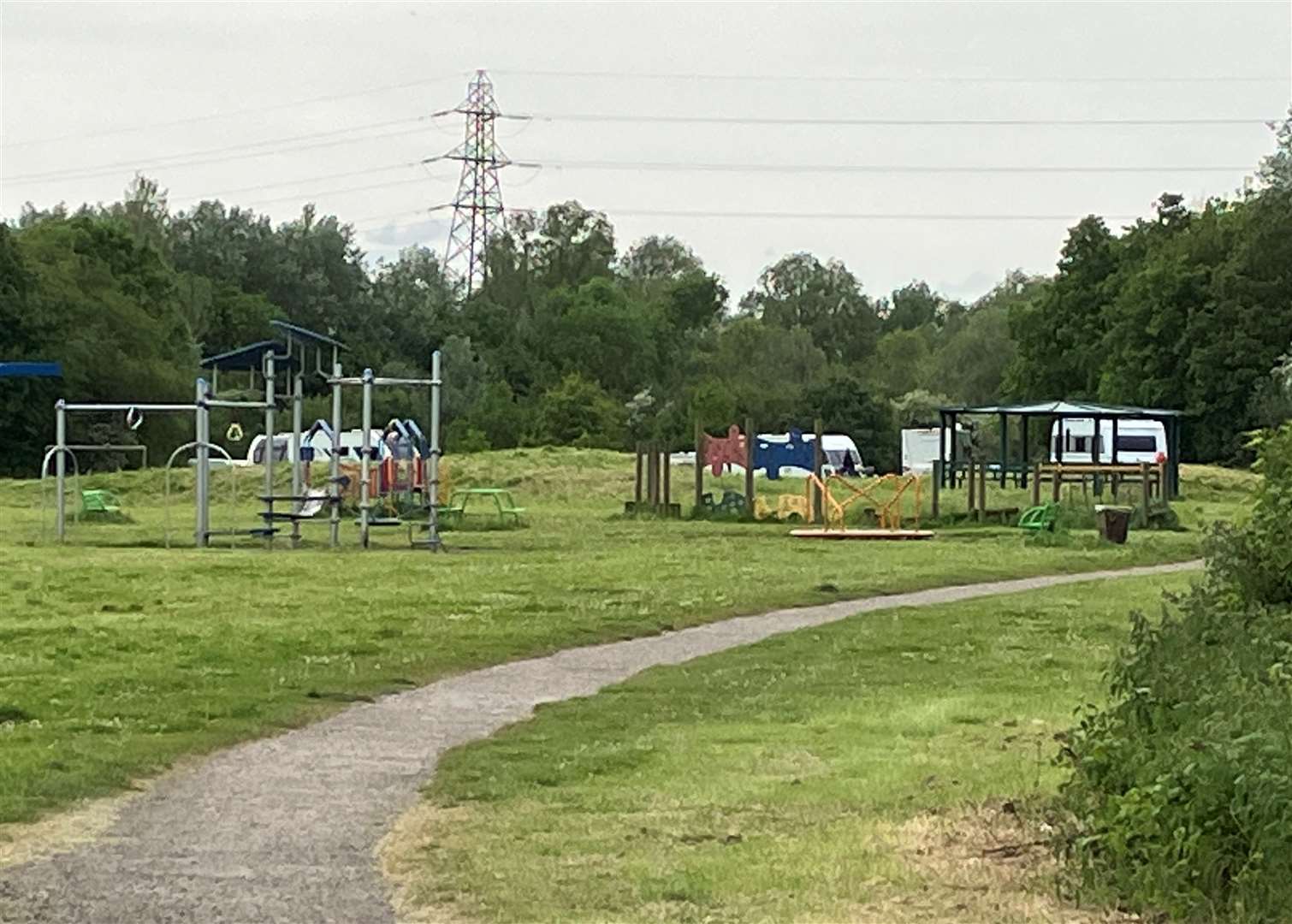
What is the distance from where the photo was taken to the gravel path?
8.59m

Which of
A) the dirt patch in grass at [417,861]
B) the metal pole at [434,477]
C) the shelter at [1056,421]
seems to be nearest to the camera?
the dirt patch in grass at [417,861]

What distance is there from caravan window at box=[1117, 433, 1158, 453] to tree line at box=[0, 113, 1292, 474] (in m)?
3.92

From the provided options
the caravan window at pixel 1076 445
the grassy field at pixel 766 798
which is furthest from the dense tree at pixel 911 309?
the grassy field at pixel 766 798

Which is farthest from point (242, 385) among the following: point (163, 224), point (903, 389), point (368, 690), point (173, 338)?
point (368, 690)

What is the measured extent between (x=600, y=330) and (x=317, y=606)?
8113cm

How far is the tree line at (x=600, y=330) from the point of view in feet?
255

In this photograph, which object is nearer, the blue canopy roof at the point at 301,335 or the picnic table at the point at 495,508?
the blue canopy roof at the point at 301,335

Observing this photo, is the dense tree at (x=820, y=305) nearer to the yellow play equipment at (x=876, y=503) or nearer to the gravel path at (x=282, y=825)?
the yellow play equipment at (x=876, y=503)

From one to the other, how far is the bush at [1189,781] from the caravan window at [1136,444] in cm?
5806

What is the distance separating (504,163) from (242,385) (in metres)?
18.8

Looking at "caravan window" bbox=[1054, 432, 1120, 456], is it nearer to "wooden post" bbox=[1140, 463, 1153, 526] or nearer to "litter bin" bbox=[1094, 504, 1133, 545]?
"wooden post" bbox=[1140, 463, 1153, 526]

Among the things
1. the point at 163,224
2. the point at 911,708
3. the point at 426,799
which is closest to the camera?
the point at 426,799

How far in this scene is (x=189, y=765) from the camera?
12.5 metres

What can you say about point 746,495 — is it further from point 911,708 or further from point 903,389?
point 903,389
